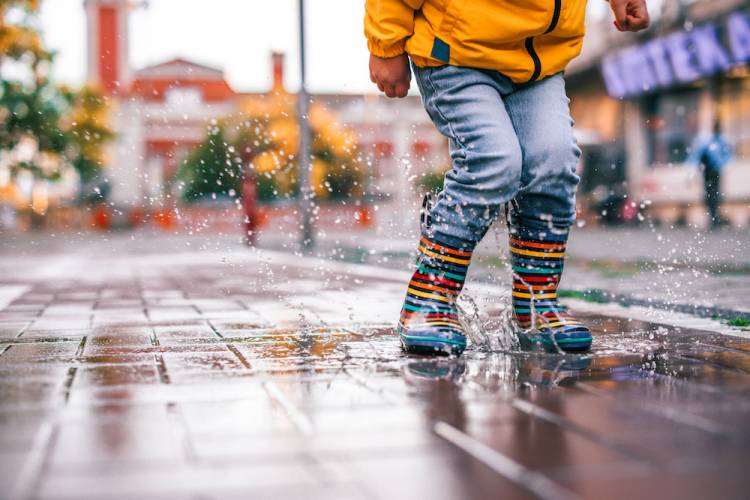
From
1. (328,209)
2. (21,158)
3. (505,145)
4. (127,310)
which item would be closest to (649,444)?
(505,145)

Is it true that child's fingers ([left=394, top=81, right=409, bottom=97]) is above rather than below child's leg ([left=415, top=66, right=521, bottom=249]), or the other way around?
above

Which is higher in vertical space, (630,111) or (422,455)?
(630,111)

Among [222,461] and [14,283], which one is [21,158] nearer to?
[14,283]

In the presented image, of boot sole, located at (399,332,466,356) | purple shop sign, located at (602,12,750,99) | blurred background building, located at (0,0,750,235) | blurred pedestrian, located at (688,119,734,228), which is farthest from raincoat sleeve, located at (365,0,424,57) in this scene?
purple shop sign, located at (602,12,750,99)

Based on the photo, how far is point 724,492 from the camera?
1.65m

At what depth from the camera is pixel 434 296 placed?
338 cm

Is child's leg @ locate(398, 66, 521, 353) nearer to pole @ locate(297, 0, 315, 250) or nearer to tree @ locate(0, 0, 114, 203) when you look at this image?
pole @ locate(297, 0, 315, 250)

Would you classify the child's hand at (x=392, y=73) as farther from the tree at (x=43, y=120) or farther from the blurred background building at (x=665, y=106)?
the tree at (x=43, y=120)

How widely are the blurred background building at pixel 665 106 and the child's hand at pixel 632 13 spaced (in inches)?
639

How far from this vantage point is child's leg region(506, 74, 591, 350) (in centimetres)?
343

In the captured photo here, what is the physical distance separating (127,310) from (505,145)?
8.38 ft

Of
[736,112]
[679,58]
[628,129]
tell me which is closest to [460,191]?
[679,58]

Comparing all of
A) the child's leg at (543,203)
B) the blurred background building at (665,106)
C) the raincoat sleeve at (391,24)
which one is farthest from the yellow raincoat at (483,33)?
the blurred background building at (665,106)

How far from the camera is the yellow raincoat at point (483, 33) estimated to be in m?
3.33
